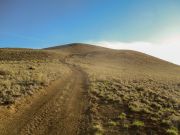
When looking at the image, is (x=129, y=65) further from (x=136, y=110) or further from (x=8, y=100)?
(x=8, y=100)

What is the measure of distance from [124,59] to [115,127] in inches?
2273

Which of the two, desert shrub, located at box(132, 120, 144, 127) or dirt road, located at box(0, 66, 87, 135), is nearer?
dirt road, located at box(0, 66, 87, 135)

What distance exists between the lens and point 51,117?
562 inches

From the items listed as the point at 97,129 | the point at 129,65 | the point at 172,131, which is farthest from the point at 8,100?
the point at 129,65

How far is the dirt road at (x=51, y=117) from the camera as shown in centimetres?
1248

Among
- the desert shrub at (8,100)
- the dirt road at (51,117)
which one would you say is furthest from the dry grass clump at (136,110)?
the desert shrub at (8,100)

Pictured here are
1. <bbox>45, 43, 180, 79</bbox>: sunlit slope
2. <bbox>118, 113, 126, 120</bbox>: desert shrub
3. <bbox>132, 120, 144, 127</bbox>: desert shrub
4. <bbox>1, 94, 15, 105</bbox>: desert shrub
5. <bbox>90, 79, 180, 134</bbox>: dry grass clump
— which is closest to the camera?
<bbox>132, 120, 144, 127</bbox>: desert shrub

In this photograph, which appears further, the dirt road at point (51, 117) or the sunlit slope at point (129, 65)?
the sunlit slope at point (129, 65)

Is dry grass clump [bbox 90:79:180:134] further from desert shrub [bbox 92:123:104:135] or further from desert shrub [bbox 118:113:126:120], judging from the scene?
desert shrub [bbox 92:123:104:135]

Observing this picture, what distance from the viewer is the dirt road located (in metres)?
12.5

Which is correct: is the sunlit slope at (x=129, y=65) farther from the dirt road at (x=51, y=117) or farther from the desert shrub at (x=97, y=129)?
the desert shrub at (x=97, y=129)

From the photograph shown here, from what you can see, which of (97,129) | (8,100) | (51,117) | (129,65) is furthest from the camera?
(129,65)

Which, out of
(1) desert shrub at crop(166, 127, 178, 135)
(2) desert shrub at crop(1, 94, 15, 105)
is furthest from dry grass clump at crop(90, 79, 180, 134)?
(2) desert shrub at crop(1, 94, 15, 105)

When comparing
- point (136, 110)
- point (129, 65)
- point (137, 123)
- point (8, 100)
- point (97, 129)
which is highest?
point (129, 65)
